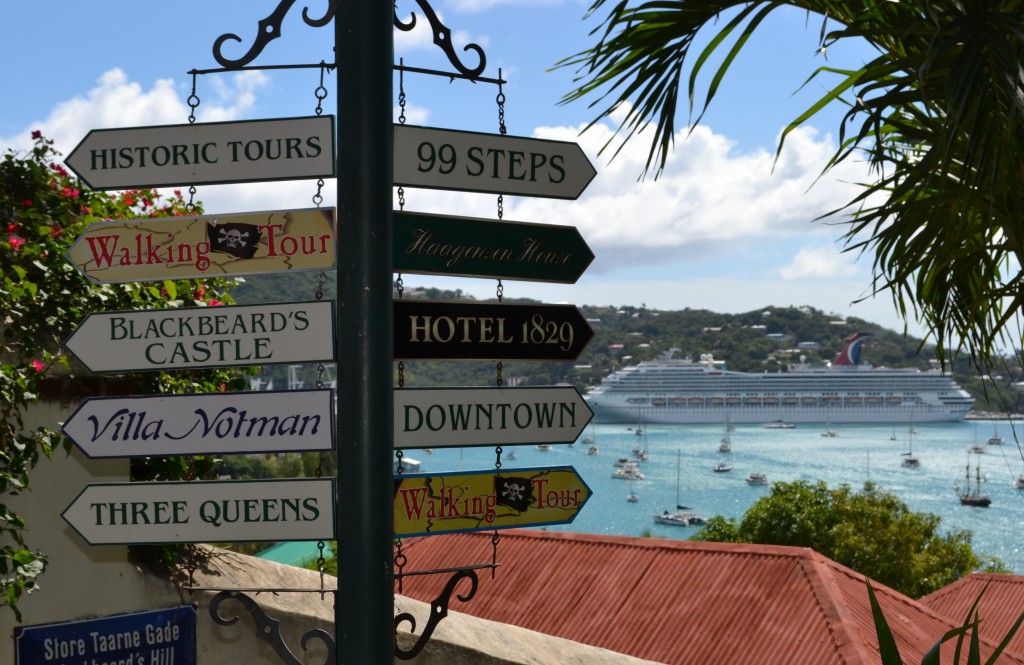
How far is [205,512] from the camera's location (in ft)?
8.32

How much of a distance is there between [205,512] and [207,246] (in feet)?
2.09

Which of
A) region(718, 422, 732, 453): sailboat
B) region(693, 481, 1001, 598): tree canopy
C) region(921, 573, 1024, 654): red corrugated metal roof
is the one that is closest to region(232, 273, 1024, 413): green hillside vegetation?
region(718, 422, 732, 453): sailboat

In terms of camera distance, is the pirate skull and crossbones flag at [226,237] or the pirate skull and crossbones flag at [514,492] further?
the pirate skull and crossbones flag at [514,492]

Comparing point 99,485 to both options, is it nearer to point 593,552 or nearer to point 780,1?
point 780,1

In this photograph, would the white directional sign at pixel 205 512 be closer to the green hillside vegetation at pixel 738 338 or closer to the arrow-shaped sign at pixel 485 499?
the arrow-shaped sign at pixel 485 499

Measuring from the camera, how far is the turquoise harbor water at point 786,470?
73.0 m

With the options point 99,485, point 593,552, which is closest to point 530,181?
point 99,485

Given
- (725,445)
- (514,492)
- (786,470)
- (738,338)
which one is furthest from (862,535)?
(738,338)

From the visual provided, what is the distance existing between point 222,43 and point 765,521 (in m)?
25.8

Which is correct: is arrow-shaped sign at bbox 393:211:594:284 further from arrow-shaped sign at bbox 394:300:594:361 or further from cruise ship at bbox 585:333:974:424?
cruise ship at bbox 585:333:974:424

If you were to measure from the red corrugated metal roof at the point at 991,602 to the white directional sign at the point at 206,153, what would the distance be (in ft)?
46.1

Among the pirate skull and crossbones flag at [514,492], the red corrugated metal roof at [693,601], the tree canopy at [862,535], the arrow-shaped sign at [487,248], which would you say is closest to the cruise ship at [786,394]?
the tree canopy at [862,535]

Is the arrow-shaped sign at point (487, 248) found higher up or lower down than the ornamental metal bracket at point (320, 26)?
lower down

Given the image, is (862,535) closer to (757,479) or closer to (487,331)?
(487,331)
